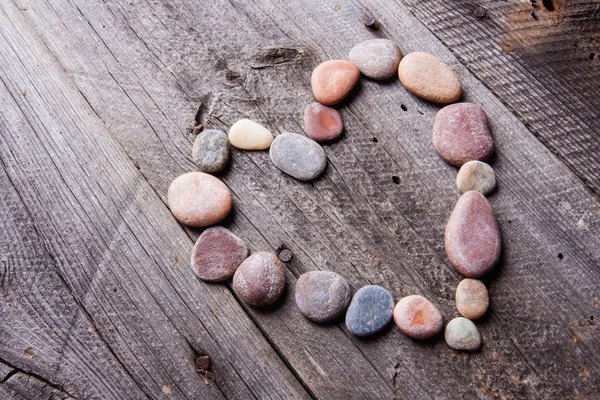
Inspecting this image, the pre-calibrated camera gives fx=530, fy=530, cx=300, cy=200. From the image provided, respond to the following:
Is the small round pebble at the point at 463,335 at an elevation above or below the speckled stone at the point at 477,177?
below

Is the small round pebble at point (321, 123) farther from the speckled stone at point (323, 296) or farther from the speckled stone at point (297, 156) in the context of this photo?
the speckled stone at point (323, 296)

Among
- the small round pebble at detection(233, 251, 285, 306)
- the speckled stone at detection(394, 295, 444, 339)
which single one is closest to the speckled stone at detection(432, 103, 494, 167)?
the speckled stone at detection(394, 295, 444, 339)

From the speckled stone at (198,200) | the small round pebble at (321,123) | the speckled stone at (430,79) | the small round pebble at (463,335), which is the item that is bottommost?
→ the small round pebble at (463,335)

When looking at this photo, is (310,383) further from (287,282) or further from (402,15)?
(402,15)

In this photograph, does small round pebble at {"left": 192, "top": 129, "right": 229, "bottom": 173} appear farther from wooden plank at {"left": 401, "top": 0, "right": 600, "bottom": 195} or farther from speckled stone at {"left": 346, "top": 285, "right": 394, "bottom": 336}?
wooden plank at {"left": 401, "top": 0, "right": 600, "bottom": 195}

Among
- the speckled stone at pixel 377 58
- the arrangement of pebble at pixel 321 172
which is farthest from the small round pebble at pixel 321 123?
the speckled stone at pixel 377 58

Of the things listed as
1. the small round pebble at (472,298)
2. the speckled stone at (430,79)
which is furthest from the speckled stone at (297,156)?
the small round pebble at (472,298)

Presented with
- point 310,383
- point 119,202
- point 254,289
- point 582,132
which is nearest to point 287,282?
point 254,289
